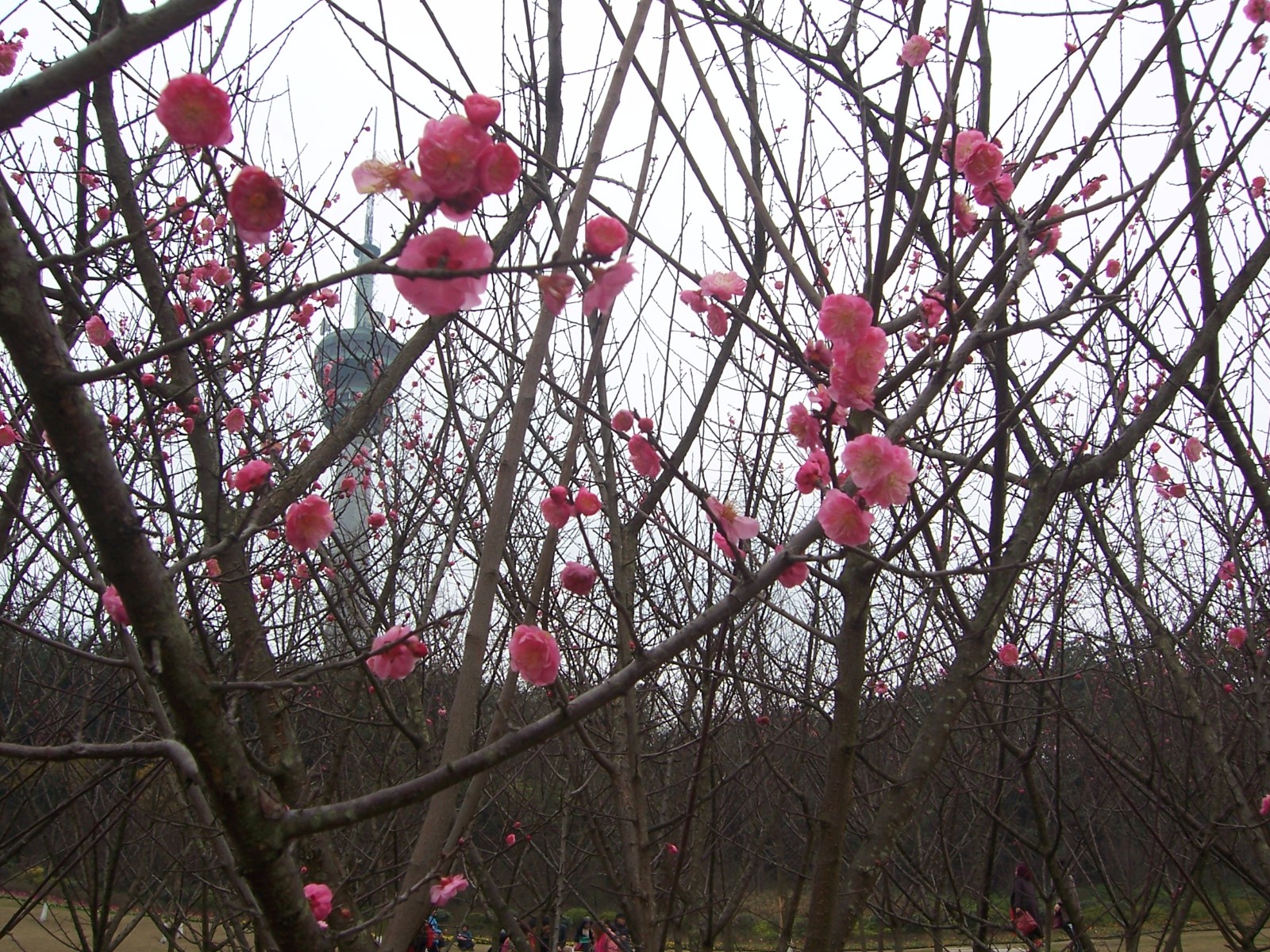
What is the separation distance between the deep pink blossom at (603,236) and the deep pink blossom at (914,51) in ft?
4.62

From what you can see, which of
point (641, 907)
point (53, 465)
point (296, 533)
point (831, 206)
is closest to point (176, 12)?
point (296, 533)

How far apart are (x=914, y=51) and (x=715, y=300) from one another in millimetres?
829

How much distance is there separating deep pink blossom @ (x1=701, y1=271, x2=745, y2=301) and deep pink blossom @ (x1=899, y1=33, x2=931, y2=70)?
2.23 ft

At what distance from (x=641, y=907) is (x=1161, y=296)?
8.54 feet

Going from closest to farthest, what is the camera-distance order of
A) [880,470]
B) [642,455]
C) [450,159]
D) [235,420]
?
[450,159] → [880,470] → [642,455] → [235,420]

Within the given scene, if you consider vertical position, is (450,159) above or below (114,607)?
above

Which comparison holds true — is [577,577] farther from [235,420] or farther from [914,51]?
[235,420]

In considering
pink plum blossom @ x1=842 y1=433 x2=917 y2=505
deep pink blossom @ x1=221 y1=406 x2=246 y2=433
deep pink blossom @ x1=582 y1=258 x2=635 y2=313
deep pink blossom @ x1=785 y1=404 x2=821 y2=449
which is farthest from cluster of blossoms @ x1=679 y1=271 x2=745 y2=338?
deep pink blossom @ x1=221 y1=406 x2=246 y2=433

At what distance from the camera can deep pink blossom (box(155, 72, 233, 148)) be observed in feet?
3.72

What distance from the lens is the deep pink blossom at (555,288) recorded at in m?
1.17

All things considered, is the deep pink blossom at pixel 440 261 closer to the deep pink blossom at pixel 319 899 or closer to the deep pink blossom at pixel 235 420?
the deep pink blossom at pixel 319 899

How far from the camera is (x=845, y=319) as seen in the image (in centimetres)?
173

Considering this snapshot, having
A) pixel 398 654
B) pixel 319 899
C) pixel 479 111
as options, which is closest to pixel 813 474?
pixel 398 654

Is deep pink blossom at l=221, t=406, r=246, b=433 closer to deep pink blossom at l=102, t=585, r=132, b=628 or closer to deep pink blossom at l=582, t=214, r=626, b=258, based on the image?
deep pink blossom at l=102, t=585, r=132, b=628
